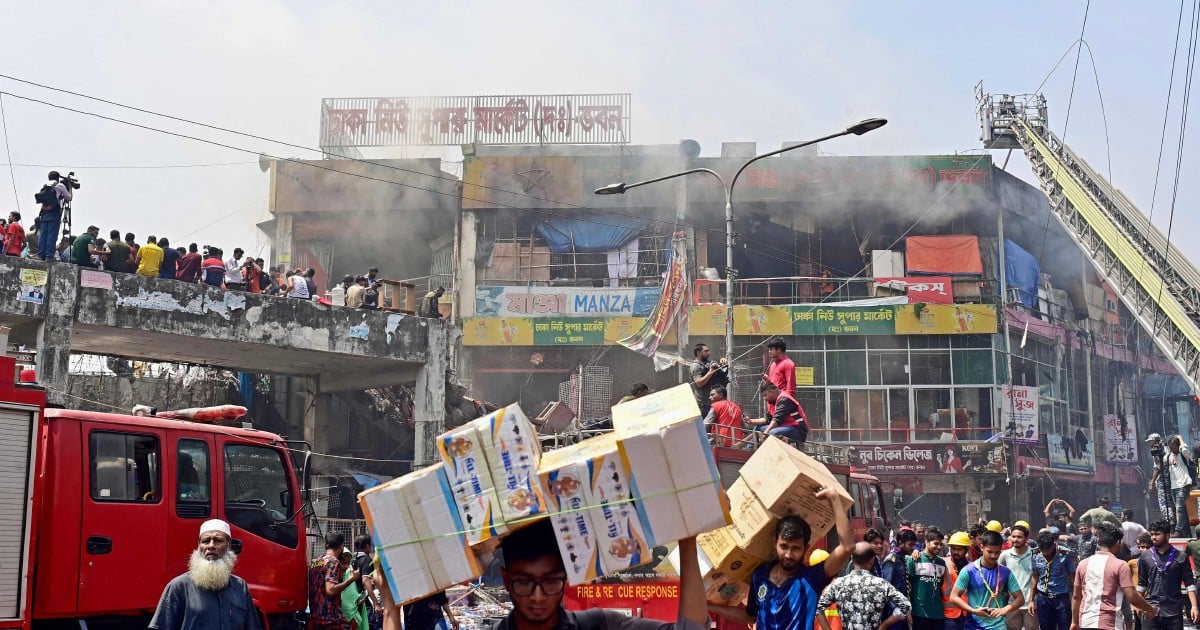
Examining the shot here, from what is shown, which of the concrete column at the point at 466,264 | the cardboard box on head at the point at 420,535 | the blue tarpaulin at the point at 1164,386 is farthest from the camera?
the blue tarpaulin at the point at 1164,386

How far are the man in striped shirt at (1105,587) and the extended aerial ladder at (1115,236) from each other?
1707 cm

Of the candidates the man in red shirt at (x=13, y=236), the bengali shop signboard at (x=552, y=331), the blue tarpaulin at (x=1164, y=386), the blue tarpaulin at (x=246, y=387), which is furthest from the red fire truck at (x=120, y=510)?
the blue tarpaulin at (x=1164, y=386)

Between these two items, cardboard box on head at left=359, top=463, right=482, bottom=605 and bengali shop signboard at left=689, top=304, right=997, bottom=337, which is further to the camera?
bengali shop signboard at left=689, top=304, right=997, bottom=337

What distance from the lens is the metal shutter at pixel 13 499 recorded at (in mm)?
7180

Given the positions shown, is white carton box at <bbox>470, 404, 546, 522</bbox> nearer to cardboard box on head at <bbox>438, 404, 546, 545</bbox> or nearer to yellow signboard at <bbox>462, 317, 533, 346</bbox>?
cardboard box on head at <bbox>438, 404, 546, 545</bbox>

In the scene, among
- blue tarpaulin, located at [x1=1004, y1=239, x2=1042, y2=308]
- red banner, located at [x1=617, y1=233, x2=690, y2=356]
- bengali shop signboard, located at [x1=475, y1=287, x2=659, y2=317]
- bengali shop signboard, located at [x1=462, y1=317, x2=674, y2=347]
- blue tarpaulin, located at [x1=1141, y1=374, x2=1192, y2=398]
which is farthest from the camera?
blue tarpaulin, located at [x1=1141, y1=374, x2=1192, y2=398]

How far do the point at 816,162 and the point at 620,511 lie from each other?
3361 centimetres

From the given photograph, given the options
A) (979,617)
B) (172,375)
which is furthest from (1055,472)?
(979,617)

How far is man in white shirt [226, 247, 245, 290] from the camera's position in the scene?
868 inches

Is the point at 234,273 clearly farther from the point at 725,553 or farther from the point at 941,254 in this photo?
the point at 941,254

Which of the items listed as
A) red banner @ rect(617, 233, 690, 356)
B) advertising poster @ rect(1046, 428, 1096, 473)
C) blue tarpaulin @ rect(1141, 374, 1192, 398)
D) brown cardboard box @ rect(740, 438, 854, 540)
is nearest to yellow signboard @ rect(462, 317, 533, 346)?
red banner @ rect(617, 233, 690, 356)

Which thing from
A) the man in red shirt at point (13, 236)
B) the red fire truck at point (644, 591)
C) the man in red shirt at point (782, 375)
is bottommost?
the red fire truck at point (644, 591)

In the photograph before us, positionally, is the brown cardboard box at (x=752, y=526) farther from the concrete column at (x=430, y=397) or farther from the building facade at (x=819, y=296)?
the building facade at (x=819, y=296)

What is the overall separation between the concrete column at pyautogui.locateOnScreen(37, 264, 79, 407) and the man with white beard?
564 inches
